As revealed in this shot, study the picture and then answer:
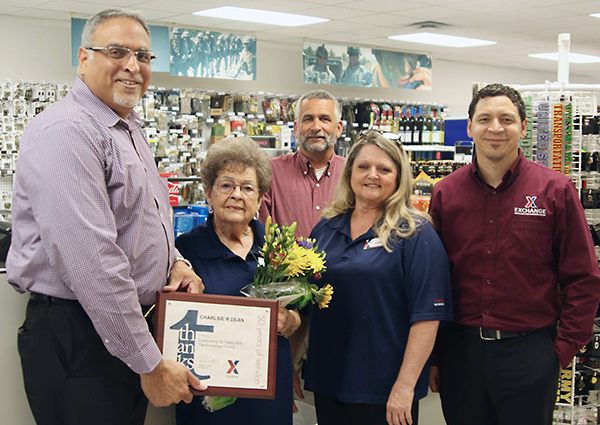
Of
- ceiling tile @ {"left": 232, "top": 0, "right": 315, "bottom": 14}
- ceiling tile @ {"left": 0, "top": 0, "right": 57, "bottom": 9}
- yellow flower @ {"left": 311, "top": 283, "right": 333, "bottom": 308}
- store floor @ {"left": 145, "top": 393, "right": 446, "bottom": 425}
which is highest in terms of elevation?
ceiling tile @ {"left": 232, "top": 0, "right": 315, "bottom": 14}

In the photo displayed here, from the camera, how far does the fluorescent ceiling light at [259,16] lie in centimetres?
854

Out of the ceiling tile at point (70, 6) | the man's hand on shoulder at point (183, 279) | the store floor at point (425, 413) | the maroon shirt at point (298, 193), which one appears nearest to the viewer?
the man's hand on shoulder at point (183, 279)

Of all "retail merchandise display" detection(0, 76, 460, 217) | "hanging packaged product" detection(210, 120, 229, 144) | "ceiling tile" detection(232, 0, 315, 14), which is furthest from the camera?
"hanging packaged product" detection(210, 120, 229, 144)

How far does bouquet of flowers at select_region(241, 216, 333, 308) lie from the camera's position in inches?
86.4

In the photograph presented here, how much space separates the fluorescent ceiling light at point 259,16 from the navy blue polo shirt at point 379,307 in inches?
261

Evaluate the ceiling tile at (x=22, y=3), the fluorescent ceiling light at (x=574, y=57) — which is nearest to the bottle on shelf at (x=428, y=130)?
the fluorescent ceiling light at (x=574, y=57)

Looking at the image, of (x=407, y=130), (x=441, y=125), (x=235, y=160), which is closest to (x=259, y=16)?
(x=407, y=130)

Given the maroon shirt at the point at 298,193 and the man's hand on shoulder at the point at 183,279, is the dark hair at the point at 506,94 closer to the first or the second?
the maroon shirt at the point at 298,193

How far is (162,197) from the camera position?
2.15 metres

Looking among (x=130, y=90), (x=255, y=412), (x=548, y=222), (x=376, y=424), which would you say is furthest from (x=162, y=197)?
(x=548, y=222)

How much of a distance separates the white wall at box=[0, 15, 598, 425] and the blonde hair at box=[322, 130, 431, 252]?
106 cm

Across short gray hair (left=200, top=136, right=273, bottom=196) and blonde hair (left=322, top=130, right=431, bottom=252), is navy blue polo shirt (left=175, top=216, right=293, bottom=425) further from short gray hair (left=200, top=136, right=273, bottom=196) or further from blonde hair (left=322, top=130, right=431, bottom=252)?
blonde hair (left=322, top=130, right=431, bottom=252)

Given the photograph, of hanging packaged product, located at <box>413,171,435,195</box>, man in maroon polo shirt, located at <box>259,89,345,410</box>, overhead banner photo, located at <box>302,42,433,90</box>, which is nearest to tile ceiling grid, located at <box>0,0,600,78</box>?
overhead banner photo, located at <box>302,42,433,90</box>

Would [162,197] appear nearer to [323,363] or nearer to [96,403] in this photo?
[96,403]
